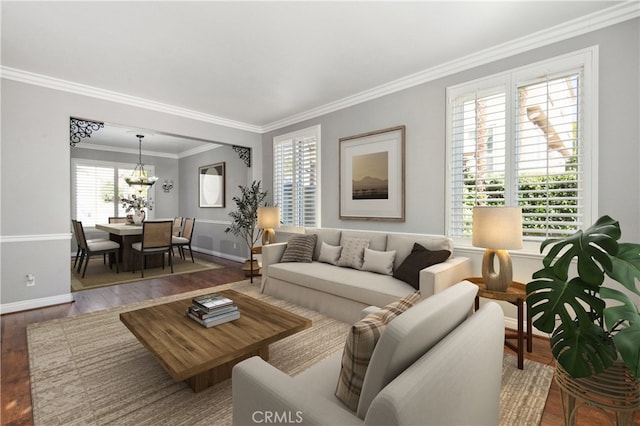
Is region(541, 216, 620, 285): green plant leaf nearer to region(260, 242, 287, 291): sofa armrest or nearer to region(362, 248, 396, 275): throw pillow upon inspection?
region(362, 248, 396, 275): throw pillow

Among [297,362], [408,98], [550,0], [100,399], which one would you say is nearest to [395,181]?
[408,98]

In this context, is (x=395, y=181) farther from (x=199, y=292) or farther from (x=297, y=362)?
(x=199, y=292)

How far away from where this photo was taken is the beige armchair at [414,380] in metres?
0.81

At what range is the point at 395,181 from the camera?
3707mm

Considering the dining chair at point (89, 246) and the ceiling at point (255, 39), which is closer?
the ceiling at point (255, 39)

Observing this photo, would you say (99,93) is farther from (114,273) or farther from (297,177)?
(114,273)

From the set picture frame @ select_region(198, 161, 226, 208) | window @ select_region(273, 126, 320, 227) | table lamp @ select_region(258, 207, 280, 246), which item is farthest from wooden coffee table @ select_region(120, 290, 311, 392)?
picture frame @ select_region(198, 161, 226, 208)

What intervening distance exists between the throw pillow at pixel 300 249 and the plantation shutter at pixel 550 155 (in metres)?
2.39

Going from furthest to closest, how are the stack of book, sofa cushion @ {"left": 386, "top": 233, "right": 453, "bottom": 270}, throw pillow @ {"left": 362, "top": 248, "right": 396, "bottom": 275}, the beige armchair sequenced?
throw pillow @ {"left": 362, "top": 248, "right": 396, "bottom": 275}
sofa cushion @ {"left": 386, "top": 233, "right": 453, "bottom": 270}
the stack of book
the beige armchair

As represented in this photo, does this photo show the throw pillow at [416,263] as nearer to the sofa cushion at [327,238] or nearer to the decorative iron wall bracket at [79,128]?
the sofa cushion at [327,238]

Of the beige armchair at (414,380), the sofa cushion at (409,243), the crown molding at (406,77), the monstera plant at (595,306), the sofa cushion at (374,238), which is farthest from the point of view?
the sofa cushion at (374,238)

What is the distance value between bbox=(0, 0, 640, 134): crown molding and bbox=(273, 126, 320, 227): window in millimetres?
316

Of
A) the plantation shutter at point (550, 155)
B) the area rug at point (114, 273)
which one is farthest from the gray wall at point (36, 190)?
the plantation shutter at point (550, 155)

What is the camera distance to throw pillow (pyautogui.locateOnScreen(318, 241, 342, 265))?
147 inches
